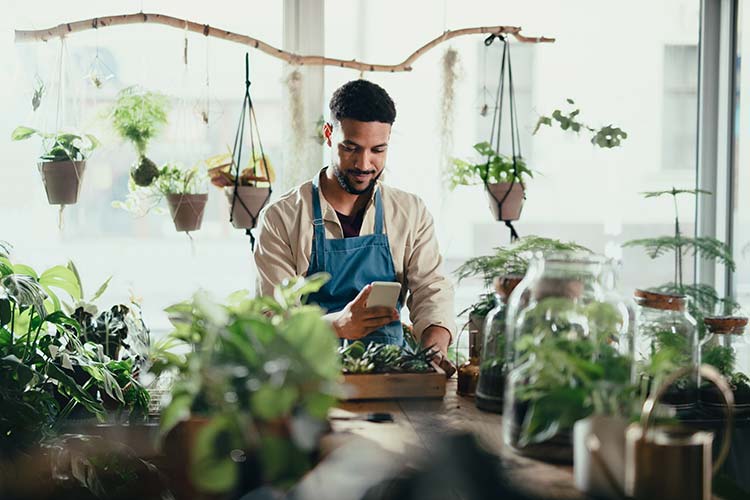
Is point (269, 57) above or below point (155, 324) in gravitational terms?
above

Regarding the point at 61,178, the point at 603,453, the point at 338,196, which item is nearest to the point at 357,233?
the point at 338,196

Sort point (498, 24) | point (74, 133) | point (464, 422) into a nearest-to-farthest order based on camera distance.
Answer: point (464, 422) < point (74, 133) < point (498, 24)

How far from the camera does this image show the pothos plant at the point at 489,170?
393 centimetres

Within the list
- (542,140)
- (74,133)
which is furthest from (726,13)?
(74,133)

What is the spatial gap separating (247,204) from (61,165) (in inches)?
29.7

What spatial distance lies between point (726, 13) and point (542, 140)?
109cm

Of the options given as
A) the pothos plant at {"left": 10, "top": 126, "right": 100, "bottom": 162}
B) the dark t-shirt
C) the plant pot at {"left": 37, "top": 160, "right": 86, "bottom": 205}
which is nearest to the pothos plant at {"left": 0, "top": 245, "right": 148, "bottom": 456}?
the plant pot at {"left": 37, "top": 160, "right": 86, "bottom": 205}

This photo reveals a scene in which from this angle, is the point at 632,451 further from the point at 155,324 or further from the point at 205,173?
the point at 155,324

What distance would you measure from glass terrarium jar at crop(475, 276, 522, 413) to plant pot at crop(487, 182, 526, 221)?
1.83 metres

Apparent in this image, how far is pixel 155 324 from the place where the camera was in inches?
165

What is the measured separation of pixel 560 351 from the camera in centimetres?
139

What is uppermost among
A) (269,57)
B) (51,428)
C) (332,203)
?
(269,57)

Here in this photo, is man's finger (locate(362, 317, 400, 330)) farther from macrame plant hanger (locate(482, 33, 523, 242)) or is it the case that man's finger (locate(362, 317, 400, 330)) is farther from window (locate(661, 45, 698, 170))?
window (locate(661, 45, 698, 170))

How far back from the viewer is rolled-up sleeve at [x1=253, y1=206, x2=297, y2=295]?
127 inches
